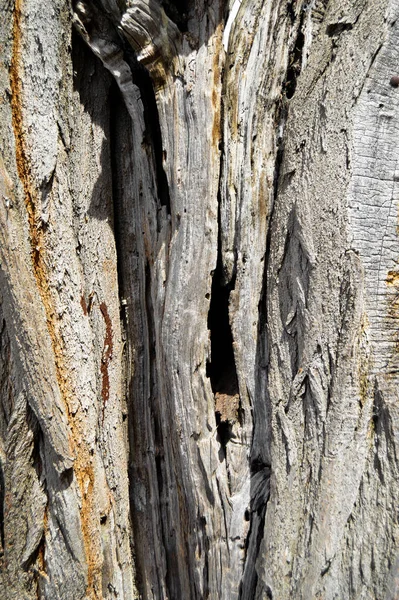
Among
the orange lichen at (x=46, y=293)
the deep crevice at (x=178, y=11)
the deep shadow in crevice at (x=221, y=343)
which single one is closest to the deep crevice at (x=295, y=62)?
the deep crevice at (x=178, y=11)

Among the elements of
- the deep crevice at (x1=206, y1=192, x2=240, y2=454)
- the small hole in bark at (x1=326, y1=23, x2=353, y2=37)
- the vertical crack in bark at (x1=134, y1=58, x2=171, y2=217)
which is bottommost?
the deep crevice at (x1=206, y1=192, x2=240, y2=454)

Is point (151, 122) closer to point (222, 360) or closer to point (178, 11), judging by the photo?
point (178, 11)

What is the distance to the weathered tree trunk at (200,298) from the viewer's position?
60.3 inches

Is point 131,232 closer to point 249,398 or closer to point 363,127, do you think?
point 249,398

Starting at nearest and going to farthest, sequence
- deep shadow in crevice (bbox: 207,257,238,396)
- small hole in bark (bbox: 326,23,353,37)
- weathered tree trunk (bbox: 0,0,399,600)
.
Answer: weathered tree trunk (bbox: 0,0,399,600)
small hole in bark (bbox: 326,23,353,37)
deep shadow in crevice (bbox: 207,257,238,396)

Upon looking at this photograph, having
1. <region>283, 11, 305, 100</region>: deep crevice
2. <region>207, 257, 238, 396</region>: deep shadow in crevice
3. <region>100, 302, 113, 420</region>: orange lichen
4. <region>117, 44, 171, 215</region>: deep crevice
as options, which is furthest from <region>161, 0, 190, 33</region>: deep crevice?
<region>100, 302, 113, 420</region>: orange lichen

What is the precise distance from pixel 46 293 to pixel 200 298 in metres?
0.49

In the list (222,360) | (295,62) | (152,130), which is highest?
(295,62)

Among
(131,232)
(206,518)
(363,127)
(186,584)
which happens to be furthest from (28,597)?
(363,127)

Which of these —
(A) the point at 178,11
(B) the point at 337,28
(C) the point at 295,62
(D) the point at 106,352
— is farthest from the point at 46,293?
(B) the point at 337,28

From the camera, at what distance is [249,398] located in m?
1.72

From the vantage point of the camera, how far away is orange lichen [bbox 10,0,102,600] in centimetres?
167

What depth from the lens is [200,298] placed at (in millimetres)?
1688

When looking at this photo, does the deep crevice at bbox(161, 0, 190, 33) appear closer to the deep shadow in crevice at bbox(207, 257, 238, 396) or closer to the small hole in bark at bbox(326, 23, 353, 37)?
the small hole in bark at bbox(326, 23, 353, 37)
